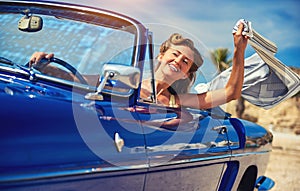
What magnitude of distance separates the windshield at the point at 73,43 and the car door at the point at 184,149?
1.44 ft

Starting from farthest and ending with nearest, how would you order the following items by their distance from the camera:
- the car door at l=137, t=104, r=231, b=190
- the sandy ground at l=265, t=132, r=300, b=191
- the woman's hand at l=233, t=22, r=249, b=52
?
the sandy ground at l=265, t=132, r=300, b=191 → the woman's hand at l=233, t=22, r=249, b=52 → the car door at l=137, t=104, r=231, b=190

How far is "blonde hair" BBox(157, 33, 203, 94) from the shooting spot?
282 centimetres

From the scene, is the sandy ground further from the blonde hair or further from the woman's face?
the woman's face

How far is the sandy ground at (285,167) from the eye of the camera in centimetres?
594

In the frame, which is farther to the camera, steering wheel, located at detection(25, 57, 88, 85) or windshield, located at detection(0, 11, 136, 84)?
windshield, located at detection(0, 11, 136, 84)

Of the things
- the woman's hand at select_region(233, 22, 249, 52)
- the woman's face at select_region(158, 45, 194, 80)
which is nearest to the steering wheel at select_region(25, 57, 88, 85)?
the woman's face at select_region(158, 45, 194, 80)

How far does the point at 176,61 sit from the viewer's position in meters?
2.77

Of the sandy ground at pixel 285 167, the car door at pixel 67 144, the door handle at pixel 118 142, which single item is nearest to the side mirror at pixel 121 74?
the car door at pixel 67 144

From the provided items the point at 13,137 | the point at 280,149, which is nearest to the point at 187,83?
the point at 13,137

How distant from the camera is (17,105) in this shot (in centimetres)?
167

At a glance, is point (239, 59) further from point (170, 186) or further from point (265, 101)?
point (170, 186)

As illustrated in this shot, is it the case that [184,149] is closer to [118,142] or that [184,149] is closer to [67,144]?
[118,142]

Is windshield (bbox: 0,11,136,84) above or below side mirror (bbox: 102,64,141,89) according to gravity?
above

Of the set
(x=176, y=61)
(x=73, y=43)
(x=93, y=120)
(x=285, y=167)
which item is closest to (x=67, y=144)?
(x=93, y=120)
